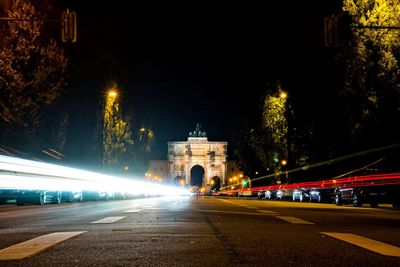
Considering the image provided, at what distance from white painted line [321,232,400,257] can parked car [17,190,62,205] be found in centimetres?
2069

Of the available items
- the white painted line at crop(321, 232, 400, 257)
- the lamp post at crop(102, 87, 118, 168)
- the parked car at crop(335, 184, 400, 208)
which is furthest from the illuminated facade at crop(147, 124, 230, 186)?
the white painted line at crop(321, 232, 400, 257)

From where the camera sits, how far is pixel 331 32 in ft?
54.9

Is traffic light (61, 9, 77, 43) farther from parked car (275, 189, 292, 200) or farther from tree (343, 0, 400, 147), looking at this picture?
parked car (275, 189, 292, 200)

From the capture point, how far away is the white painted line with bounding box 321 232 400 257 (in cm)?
624

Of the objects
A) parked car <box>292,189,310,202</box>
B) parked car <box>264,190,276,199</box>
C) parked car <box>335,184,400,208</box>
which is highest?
parked car <box>264,190,276,199</box>

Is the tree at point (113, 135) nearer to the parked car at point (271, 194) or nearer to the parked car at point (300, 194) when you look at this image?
the parked car at point (271, 194)

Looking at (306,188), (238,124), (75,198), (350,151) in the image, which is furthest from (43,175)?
(238,124)

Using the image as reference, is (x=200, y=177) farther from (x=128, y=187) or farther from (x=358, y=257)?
(x=358, y=257)

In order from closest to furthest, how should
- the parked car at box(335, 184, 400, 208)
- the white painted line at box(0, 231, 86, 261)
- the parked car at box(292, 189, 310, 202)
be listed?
the white painted line at box(0, 231, 86, 261) → the parked car at box(335, 184, 400, 208) → the parked car at box(292, 189, 310, 202)

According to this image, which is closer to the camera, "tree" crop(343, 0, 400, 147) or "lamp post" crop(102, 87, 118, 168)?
"tree" crop(343, 0, 400, 147)

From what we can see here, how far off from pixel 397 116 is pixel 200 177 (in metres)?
166

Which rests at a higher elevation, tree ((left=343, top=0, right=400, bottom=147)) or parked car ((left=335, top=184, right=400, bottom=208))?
tree ((left=343, top=0, right=400, bottom=147))

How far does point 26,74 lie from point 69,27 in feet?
64.7

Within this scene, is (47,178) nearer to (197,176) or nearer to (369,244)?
(369,244)
